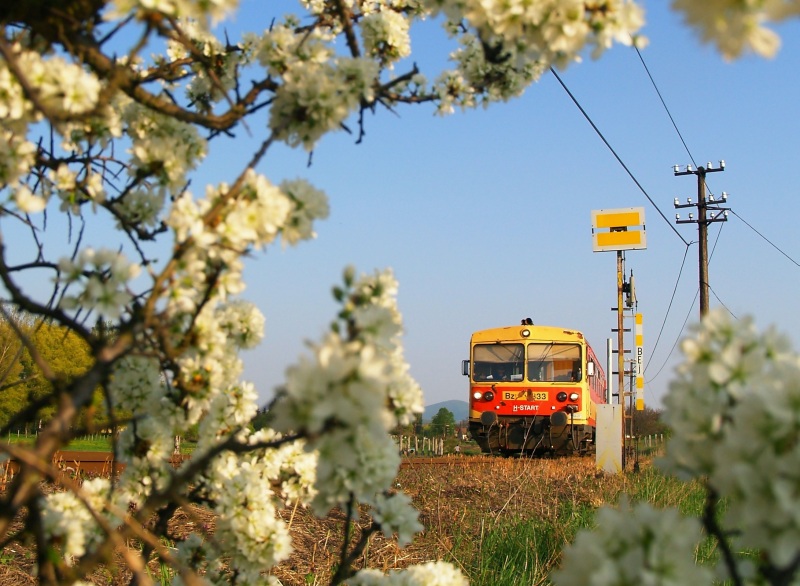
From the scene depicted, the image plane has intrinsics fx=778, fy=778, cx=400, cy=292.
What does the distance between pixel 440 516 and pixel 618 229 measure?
34.7 ft

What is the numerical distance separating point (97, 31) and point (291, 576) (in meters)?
3.96

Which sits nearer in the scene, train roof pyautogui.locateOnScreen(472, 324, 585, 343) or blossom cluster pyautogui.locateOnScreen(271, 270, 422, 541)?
blossom cluster pyautogui.locateOnScreen(271, 270, 422, 541)

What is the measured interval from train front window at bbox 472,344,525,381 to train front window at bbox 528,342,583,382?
0.93 ft

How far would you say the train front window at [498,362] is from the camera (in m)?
17.5

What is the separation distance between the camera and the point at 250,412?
7.66ft

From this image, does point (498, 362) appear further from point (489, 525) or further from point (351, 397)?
point (351, 397)

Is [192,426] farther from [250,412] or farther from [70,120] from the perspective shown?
[70,120]

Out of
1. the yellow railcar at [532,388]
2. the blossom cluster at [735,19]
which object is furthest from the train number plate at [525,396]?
the blossom cluster at [735,19]

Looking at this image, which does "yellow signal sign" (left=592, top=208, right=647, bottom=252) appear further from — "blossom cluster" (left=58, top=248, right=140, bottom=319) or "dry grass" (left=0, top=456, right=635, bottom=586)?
"blossom cluster" (left=58, top=248, right=140, bottom=319)

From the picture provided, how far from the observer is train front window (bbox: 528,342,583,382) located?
17.2 meters

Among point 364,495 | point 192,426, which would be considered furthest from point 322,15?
point 364,495

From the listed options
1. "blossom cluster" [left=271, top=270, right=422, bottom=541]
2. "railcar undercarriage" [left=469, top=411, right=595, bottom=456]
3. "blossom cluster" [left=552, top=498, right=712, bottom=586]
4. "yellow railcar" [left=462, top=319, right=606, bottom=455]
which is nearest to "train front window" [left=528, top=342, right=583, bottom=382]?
"yellow railcar" [left=462, top=319, right=606, bottom=455]

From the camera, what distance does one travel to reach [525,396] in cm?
1731

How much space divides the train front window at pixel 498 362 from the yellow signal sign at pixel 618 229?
3.06 meters
